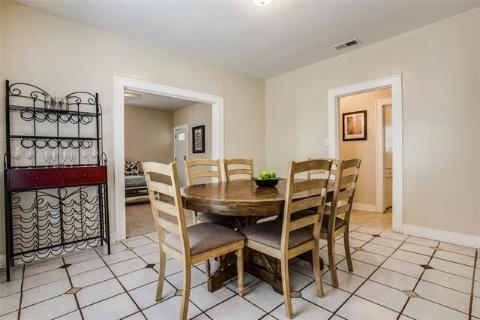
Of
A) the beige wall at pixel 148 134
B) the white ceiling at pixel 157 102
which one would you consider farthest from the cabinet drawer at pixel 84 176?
the beige wall at pixel 148 134

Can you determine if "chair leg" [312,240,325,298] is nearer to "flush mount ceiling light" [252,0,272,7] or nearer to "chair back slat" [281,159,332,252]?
"chair back slat" [281,159,332,252]

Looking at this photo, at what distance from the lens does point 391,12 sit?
2.51 meters

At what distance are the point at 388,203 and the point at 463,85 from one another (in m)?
2.35

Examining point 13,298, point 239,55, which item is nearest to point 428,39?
point 239,55

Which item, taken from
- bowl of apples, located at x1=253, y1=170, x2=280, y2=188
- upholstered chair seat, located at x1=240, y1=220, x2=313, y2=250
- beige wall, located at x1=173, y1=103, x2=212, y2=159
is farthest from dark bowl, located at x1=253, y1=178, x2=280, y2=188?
beige wall, located at x1=173, y1=103, x2=212, y2=159

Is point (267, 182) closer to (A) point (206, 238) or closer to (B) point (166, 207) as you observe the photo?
(A) point (206, 238)

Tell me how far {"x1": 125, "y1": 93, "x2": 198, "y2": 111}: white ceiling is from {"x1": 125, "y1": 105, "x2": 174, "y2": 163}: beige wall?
0.26 metres

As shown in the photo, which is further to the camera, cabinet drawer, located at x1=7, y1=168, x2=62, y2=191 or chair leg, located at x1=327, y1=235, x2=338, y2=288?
cabinet drawer, located at x1=7, y1=168, x2=62, y2=191

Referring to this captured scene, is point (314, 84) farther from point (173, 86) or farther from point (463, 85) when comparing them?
point (173, 86)

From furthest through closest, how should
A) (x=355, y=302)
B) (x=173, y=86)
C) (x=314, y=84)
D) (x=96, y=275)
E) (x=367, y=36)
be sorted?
(x=314, y=84), (x=173, y=86), (x=367, y=36), (x=96, y=275), (x=355, y=302)

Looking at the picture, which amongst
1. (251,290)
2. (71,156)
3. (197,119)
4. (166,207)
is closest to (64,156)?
(71,156)

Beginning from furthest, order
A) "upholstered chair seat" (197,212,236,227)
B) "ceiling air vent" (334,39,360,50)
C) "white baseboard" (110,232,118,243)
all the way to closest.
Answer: "ceiling air vent" (334,39,360,50) → "white baseboard" (110,232,118,243) → "upholstered chair seat" (197,212,236,227)

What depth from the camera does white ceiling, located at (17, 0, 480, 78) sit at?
7.75 ft

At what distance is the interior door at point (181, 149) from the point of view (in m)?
6.62
